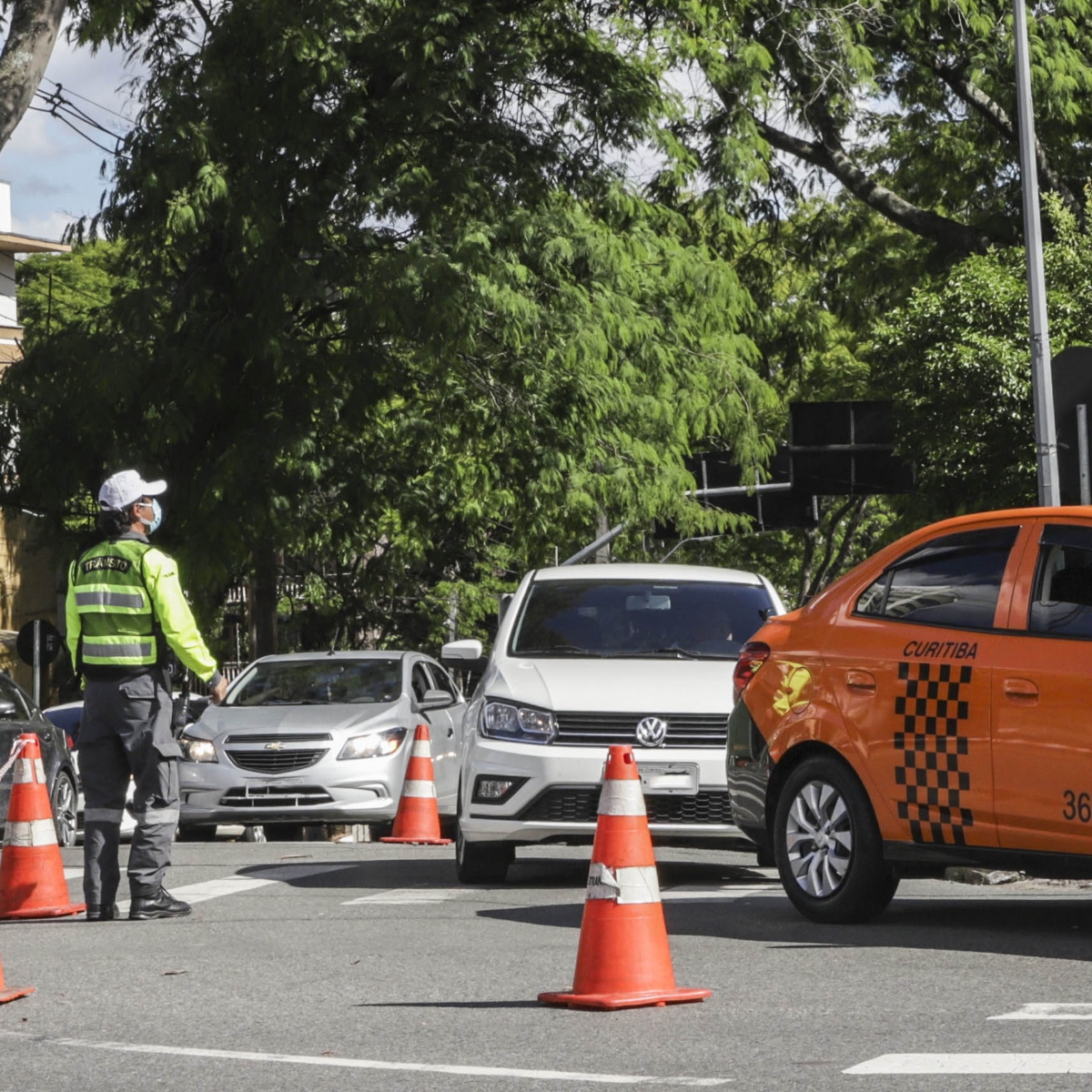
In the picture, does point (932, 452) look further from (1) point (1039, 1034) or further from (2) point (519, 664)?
(1) point (1039, 1034)

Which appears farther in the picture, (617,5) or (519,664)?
(617,5)

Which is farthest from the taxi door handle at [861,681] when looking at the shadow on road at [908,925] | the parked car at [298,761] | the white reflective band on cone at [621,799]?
the parked car at [298,761]

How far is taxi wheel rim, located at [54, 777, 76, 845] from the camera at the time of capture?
17.3 metres

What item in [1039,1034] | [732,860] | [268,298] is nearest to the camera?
[1039,1034]

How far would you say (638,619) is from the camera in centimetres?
1284

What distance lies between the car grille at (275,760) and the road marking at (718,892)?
499cm

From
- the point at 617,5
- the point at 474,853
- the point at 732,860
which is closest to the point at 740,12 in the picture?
the point at 617,5

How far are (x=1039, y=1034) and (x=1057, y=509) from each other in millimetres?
2872

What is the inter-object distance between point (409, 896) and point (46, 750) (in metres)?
6.51

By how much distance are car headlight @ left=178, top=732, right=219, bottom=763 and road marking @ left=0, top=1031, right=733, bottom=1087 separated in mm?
9438

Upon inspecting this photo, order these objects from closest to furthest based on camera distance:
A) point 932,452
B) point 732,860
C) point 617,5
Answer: point 732,860, point 617,5, point 932,452

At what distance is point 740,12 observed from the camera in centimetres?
2503

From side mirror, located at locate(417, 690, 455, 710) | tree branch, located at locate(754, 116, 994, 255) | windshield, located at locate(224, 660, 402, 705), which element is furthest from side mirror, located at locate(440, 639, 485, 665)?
tree branch, located at locate(754, 116, 994, 255)

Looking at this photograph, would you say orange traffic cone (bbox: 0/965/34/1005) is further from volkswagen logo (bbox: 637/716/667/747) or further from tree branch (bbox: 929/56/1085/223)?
tree branch (bbox: 929/56/1085/223)
